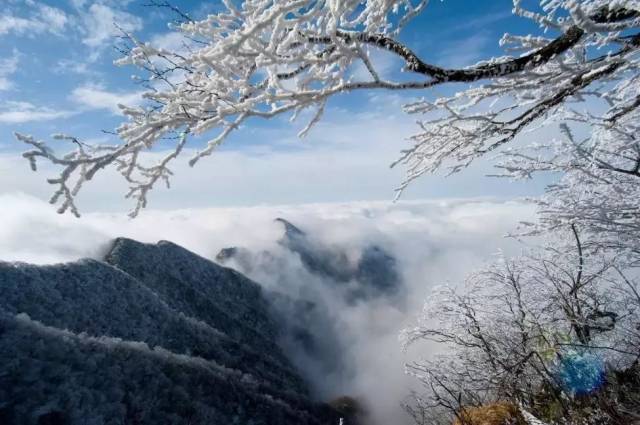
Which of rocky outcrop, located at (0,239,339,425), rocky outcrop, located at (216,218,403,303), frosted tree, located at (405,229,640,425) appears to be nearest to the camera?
frosted tree, located at (405,229,640,425)

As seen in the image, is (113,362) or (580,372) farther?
(113,362)

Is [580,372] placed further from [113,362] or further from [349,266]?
[349,266]

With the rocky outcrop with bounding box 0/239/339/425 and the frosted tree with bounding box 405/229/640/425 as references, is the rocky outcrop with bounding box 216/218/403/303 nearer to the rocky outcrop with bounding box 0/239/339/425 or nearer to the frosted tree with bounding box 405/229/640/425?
the rocky outcrop with bounding box 0/239/339/425

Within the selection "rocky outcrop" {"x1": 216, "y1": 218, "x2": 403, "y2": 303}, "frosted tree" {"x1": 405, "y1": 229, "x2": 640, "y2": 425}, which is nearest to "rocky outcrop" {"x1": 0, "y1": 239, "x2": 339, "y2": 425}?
"frosted tree" {"x1": 405, "y1": 229, "x2": 640, "y2": 425}

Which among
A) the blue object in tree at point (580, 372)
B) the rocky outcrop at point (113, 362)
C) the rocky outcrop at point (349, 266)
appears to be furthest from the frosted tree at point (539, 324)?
the rocky outcrop at point (349, 266)

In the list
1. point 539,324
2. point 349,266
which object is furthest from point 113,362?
point 349,266

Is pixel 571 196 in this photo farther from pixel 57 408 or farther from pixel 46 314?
pixel 46 314

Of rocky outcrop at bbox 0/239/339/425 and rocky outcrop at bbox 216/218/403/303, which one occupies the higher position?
rocky outcrop at bbox 216/218/403/303

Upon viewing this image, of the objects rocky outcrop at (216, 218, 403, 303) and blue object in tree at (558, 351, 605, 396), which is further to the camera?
rocky outcrop at (216, 218, 403, 303)
